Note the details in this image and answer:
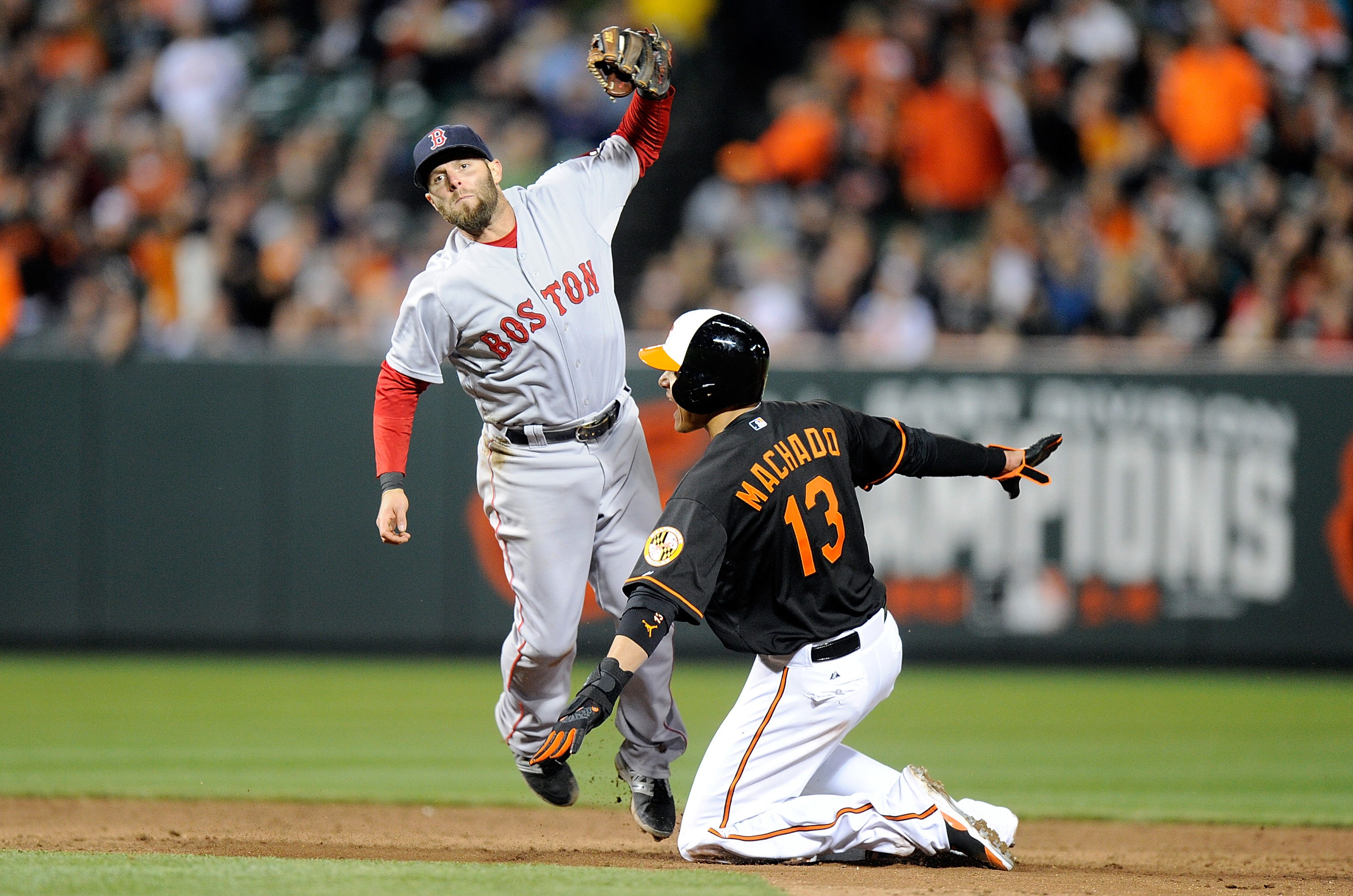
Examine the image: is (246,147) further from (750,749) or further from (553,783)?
(750,749)

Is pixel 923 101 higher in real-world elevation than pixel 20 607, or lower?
higher

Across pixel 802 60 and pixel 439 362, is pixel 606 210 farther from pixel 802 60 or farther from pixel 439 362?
pixel 802 60

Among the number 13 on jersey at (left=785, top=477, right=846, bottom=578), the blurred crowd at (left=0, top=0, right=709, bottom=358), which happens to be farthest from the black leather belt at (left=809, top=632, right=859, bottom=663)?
the blurred crowd at (left=0, top=0, right=709, bottom=358)

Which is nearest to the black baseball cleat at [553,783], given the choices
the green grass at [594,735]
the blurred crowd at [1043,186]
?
the green grass at [594,735]

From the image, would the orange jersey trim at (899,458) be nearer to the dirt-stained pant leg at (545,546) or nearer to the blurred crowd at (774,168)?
the dirt-stained pant leg at (545,546)

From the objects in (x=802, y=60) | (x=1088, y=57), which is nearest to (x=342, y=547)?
(x=802, y=60)

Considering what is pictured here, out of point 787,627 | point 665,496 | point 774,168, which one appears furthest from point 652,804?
point 774,168
